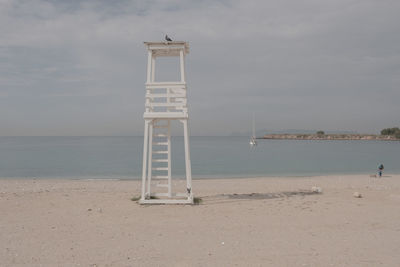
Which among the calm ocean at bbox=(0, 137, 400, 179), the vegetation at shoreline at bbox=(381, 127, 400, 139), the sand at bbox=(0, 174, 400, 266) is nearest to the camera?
the sand at bbox=(0, 174, 400, 266)

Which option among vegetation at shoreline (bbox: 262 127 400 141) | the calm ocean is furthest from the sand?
vegetation at shoreline (bbox: 262 127 400 141)

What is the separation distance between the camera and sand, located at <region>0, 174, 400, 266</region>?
6031 mm

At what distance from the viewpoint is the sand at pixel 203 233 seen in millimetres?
6031

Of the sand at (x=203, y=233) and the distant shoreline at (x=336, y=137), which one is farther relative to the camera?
the distant shoreline at (x=336, y=137)

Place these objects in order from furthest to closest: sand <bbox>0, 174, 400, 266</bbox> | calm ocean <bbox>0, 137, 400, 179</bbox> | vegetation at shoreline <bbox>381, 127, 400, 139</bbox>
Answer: vegetation at shoreline <bbox>381, 127, 400, 139</bbox>, calm ocean <bbox>0, 137, 400, 179</bbox>, sand <bbox>0, 174, 400, 266</bbox>

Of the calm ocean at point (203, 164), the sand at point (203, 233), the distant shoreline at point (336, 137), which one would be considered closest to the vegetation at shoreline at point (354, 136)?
the distant shoreline at point (336, 137)

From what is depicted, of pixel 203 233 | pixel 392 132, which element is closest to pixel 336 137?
pixel 392 132

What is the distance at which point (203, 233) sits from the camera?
7.63 metres

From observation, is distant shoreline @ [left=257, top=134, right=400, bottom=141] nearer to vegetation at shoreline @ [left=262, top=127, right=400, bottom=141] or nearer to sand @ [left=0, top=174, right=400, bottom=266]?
vegetation at shoreline @ [left=262, top=127, right=400, bottom=141]

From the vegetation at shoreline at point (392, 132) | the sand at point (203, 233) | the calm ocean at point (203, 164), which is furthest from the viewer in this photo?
the vegetation at shoreline at point (392, 132)

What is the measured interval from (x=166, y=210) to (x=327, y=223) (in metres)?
4.37

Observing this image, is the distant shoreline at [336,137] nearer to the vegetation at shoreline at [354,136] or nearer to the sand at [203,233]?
the vegetation at shoreline at [354,136]

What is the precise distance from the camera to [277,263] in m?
5.79

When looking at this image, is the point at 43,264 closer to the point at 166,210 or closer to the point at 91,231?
the point at 91,231
